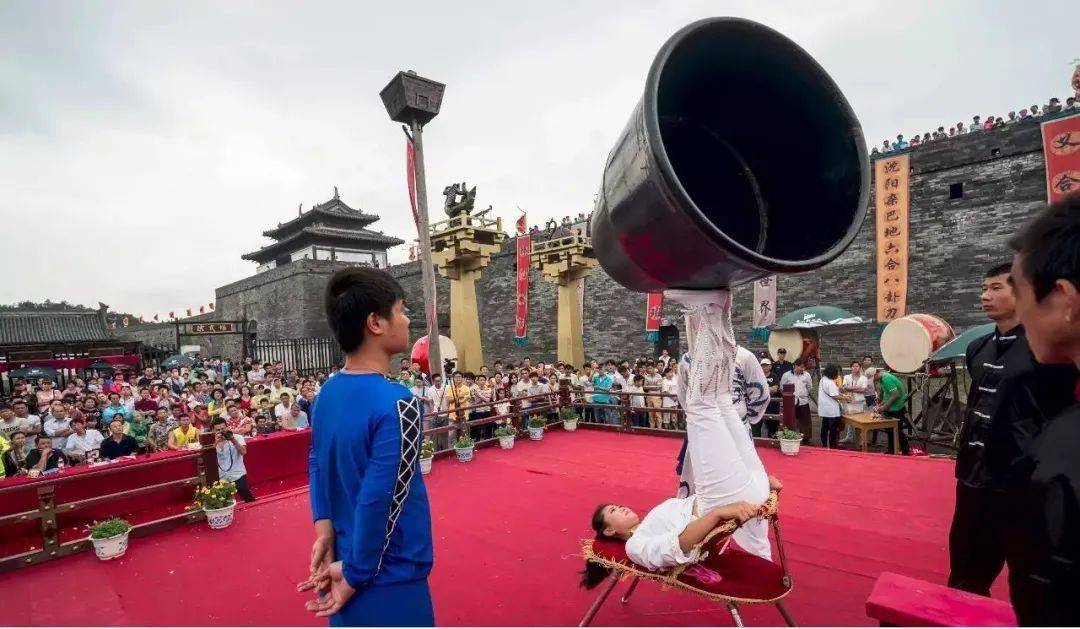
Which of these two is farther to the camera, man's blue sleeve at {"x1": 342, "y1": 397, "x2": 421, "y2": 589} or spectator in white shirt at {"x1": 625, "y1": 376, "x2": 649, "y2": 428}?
spectator in white shirt at {"x1": 625, "y1": 376, "x2": 649, "y2": 428}

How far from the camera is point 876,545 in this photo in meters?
3.66

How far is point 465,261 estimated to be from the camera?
581 inches

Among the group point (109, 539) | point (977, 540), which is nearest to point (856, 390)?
point (977, 540)

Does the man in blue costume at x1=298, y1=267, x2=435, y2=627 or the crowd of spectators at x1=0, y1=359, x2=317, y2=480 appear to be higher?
the man in blue costume at x1=298, y1=267, x2=435, y2=627

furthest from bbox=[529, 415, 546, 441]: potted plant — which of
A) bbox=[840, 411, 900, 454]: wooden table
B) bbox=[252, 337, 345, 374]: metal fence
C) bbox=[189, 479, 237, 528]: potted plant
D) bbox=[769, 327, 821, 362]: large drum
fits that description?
bbox=[252, 337, 345, 374]: metal fence

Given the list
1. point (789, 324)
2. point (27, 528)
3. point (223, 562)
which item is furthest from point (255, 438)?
point (789, 324)

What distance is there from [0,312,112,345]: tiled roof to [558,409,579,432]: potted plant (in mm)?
21860

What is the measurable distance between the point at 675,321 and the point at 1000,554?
54.4 feet

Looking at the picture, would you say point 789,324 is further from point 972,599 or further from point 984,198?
point 972,599

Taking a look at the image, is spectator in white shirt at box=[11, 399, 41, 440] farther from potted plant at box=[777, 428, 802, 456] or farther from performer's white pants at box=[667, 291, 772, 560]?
potted plant at box=[777, 428, 802, 456]

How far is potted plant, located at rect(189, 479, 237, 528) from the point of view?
4.56 metres

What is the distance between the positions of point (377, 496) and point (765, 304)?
15885mm

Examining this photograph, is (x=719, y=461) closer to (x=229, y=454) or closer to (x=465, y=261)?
(x=229, y=454)

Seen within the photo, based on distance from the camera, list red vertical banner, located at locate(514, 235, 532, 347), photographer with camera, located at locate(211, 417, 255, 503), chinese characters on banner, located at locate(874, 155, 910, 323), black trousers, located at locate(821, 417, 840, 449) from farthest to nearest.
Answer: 1. red vertical banner, located at locate(514, 235, 532, 347)
2. chinese characters on banner, located at locate(874, 155, 910, 323)
3. black trousers, located at locate(821, 417, 840, 449)
4. photographer with camera, located at locate(211, 417, 255, 503)
